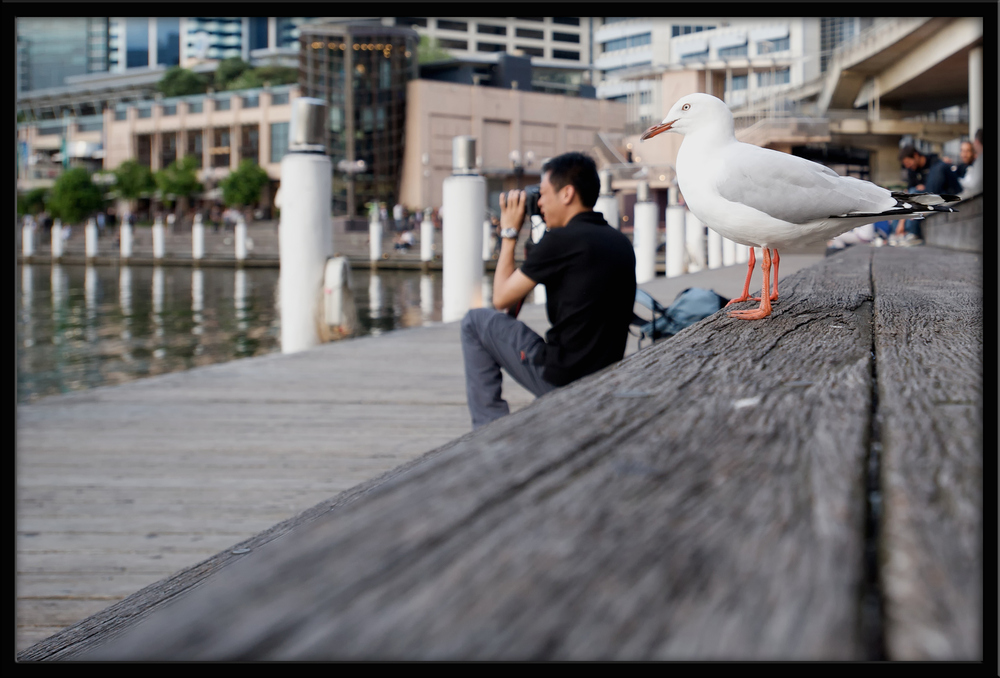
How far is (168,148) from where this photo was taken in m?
51.4

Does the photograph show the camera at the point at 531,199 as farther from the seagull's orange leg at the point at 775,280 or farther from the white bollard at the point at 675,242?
the white bollard at the point at 675,242

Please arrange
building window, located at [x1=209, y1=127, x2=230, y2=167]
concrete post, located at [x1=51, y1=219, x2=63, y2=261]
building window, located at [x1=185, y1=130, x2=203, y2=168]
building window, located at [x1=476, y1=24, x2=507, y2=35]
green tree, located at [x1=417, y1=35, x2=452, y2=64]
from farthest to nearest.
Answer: building window, located at [x1=476, y1=24, x2=507, y2=35], green tree, located at [x1=417, y1=35, x2=452, y2=64], building window, located at [x1=185, y1=130, x2=203, y2=168], building window, located at [x1=209, y1=127, x2=230, y2=167], concrete post, located at [x1=51, y1=219, x2=63, y2=261]

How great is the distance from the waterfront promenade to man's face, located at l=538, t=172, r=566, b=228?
29.9 inches

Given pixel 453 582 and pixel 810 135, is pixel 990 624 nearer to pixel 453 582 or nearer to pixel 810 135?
pixel 453 582

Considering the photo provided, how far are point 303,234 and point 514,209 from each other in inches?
109

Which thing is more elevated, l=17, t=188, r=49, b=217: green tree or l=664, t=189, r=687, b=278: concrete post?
l=17, t=188, r=49, b=217: green tree

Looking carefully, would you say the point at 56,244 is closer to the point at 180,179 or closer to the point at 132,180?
the point at 180,179

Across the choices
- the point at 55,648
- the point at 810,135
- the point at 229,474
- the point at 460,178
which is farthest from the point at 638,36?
the point at 460,178

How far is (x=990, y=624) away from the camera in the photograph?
13.2 inches

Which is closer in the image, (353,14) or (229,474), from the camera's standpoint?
(353,14)

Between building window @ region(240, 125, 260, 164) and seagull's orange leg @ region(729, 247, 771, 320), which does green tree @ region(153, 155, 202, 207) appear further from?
seagull's orange leg @ region(729, 247, 771, 320)

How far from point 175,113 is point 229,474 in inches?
2100

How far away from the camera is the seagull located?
38.6 inches

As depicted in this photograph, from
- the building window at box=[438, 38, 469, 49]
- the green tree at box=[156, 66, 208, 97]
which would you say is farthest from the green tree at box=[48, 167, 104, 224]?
the building window at box=[438, 38, 469, 49]
